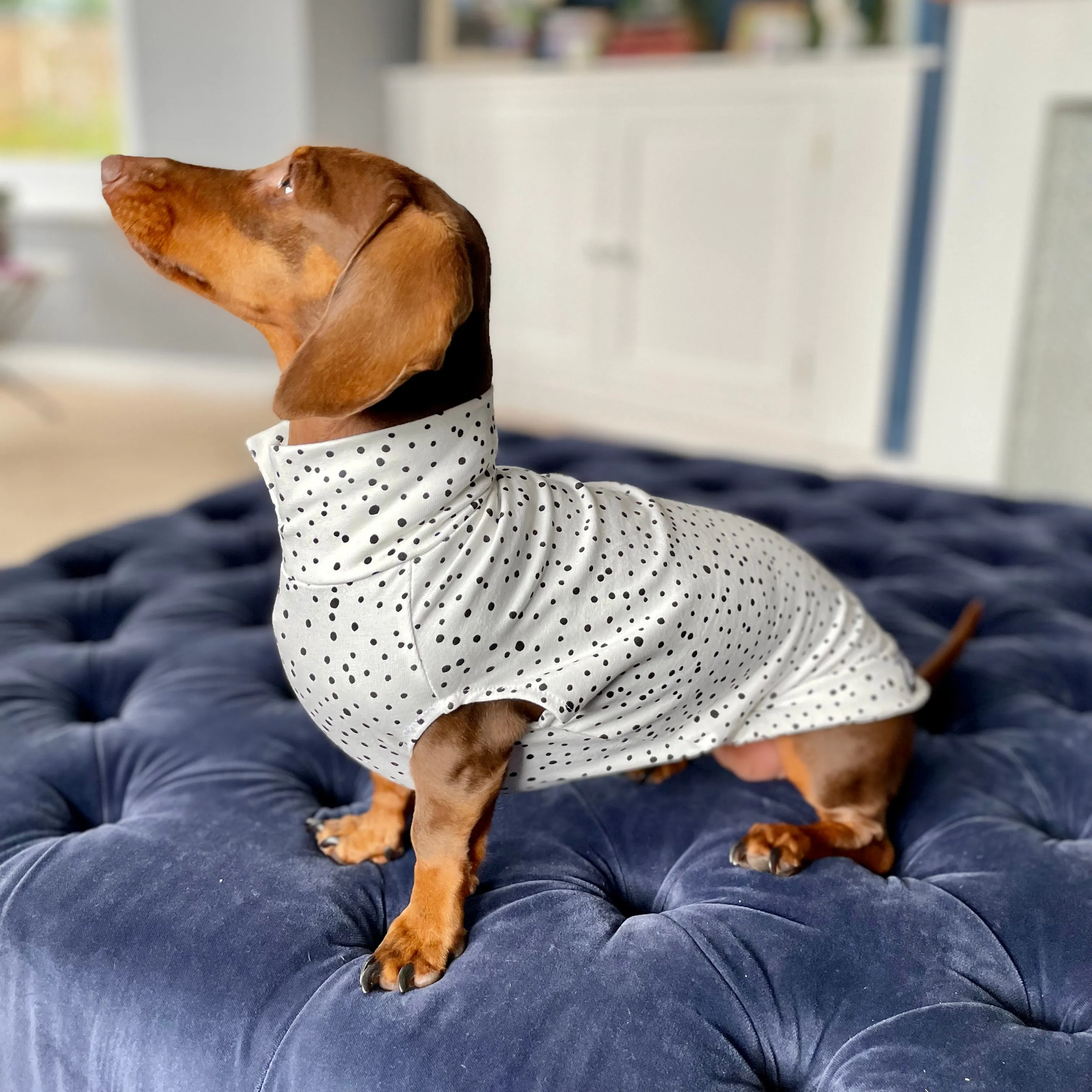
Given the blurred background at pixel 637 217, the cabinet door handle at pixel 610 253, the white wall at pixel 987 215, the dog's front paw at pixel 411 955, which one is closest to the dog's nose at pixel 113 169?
the dog's front paw at pixel 411 955

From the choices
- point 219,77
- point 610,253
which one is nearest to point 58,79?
point 219,77

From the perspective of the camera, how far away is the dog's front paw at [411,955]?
2.79 feet

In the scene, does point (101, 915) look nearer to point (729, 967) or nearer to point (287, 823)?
point (287, 823)

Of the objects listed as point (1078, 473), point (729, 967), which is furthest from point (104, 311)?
point (729, 967)

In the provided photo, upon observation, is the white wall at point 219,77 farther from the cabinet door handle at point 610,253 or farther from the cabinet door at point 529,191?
the cabinet door handle at point 610,253

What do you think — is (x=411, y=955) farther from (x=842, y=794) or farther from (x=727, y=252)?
(x=727, y=252)

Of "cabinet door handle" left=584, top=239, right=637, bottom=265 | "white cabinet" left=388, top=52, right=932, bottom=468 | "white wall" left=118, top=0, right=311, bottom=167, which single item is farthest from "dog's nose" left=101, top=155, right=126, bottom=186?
"white wall" left=118, top=0, right=311, bottom=167

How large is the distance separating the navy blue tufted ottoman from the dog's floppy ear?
461 millimetres

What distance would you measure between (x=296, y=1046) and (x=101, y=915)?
0.75 ft

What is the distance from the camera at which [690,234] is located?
4125 mm

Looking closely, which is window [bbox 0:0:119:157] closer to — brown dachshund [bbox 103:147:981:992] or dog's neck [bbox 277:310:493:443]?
brown dachshund [bbox 103:147:981:992]

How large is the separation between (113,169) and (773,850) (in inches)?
33.7

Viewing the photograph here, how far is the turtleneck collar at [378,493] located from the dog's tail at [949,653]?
2.22ft

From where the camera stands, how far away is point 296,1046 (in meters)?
0.81
